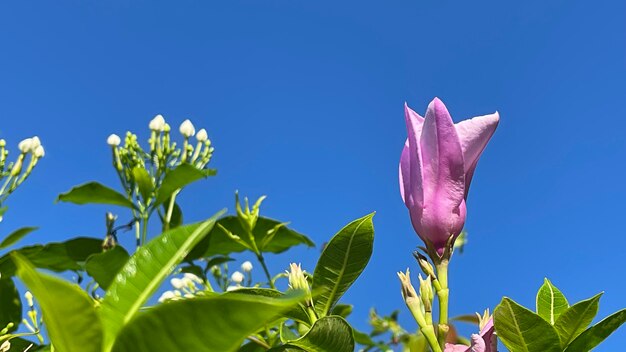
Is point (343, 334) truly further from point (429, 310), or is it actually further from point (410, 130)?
point (410, 130)

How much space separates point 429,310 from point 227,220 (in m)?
1.07

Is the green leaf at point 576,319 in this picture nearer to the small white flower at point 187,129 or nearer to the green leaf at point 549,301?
the green leaf at point 549,301

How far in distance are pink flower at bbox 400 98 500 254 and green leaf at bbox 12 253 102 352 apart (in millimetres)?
330

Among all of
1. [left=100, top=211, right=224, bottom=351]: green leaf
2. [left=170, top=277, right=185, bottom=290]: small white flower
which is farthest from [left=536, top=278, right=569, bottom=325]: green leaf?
[left=170, top=277, right=185, bottom=290]: small white flower

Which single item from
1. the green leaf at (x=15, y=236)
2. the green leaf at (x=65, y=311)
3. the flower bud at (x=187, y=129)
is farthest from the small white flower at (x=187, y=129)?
the green leaf at (x=65, y=311)

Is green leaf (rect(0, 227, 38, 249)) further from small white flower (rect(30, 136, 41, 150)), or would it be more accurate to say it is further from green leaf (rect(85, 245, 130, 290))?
small white flower (rect(30, 136, 41, 150))

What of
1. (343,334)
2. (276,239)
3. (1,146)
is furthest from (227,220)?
(343,334)

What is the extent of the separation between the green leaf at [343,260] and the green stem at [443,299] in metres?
0.07

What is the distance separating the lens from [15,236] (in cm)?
152

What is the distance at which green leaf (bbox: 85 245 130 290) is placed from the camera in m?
1.38

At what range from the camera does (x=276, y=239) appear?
1.70 meters

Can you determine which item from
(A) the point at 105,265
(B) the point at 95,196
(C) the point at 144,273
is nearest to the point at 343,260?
(C) the point at 144,273

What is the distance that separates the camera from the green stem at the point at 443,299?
0.54 m

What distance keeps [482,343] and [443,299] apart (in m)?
0.08
